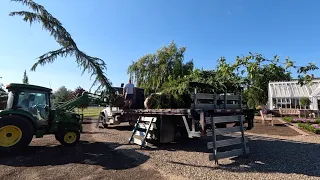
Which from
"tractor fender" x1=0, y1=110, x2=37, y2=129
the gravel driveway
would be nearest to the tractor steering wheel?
"tractor fender" x1=0, y1=110, x2=37, y2=129

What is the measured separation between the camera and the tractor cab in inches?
294

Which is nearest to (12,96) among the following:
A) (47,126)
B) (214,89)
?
(47,126)

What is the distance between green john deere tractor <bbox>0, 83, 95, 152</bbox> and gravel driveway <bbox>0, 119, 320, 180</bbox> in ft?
1.74

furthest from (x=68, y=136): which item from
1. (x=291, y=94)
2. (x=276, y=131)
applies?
(x=291, y=94)

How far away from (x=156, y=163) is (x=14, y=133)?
4638mm

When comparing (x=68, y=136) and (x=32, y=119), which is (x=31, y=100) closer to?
(x=32, y=119)

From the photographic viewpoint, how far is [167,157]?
666 centimetres

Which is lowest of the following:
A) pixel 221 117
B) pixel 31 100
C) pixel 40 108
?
pixel 221 117

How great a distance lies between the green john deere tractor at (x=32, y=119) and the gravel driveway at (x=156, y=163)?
0.53m

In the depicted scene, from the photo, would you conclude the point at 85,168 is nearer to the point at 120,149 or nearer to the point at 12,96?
the point at 120,149

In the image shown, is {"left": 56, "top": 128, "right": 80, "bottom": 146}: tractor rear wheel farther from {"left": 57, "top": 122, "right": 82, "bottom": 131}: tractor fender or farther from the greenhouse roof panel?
the greenhouse roof panel

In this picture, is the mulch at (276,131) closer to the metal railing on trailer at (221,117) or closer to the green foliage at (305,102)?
the metal railing on trailer at (221,117)

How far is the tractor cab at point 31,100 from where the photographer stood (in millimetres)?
7469

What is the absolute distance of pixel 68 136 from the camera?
8.41 meters
